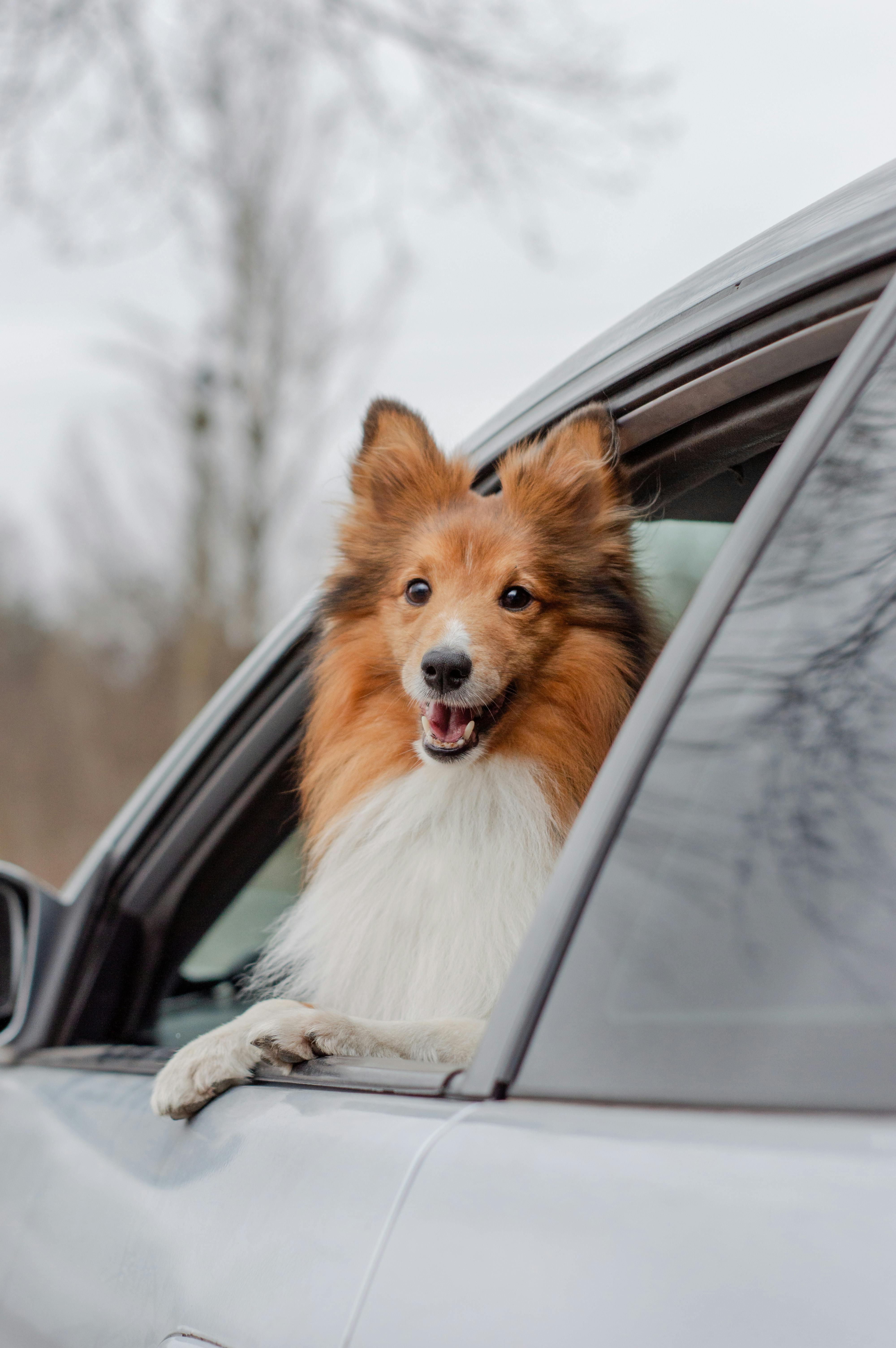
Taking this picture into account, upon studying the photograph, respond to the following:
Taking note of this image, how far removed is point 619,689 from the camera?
8.04 feet

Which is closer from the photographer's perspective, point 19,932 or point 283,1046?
point 283,1046

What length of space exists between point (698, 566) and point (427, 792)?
0.79 meters

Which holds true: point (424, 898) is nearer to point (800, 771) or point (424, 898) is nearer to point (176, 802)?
point (176, 802)

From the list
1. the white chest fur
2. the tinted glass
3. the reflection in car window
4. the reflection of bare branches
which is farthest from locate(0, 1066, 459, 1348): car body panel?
the reflection in car window

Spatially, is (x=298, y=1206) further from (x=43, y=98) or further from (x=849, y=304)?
(x=43, y=98)

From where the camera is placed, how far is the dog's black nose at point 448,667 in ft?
8.01

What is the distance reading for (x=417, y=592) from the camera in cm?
278

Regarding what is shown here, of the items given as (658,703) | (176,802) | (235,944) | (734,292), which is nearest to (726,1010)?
(658,703)

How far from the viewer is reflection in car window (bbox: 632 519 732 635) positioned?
2.42 m

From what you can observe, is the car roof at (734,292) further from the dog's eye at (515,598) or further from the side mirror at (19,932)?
the side mirror at (19,932)

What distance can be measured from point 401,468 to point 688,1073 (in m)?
2.16

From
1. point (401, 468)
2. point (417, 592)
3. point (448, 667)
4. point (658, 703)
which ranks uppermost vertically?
point (401, 468)

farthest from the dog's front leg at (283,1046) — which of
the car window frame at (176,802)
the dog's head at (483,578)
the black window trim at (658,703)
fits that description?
the dog's head at (483,578)

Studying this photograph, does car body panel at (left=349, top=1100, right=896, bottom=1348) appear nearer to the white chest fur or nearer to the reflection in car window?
the white chest fur
